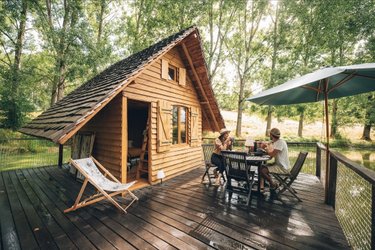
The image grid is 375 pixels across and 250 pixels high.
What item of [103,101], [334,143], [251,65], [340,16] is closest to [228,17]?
[251,65]

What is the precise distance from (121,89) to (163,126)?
6.13 feet

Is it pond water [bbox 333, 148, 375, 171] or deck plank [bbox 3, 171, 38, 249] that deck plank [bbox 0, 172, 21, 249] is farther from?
pond water [bbox 333, 148, 375, 171]

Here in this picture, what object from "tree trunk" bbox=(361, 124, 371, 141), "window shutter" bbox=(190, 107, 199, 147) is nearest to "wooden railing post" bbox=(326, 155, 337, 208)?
"window shutter" bbox=(190, 107, 199, 147)

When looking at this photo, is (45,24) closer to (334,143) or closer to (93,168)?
(93,168)

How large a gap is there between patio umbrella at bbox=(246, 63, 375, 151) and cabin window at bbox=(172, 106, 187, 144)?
10.4ft

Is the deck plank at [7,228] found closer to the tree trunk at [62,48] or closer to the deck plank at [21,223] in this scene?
the deck plank at [21,223]

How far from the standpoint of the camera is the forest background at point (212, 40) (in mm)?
11141

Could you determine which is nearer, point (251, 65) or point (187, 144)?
point (187, 144)

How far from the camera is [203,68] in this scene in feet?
22.6

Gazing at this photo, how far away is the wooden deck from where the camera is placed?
258 cm

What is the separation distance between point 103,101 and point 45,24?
11.6m

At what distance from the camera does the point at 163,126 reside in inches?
215

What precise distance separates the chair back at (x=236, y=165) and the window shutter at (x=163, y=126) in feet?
7.24

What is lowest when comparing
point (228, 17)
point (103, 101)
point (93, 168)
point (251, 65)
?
point (93, 168)
